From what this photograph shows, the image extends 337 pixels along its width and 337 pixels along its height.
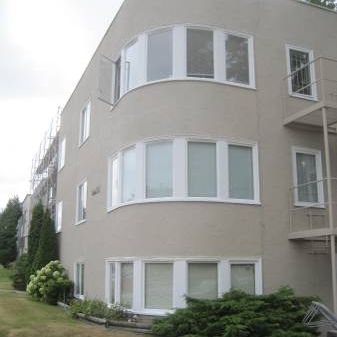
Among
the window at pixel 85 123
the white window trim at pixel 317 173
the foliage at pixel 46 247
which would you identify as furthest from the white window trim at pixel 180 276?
the foliage at pixel 46 247

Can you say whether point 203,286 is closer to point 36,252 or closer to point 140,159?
point 140,159

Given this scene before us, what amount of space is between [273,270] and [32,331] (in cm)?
618

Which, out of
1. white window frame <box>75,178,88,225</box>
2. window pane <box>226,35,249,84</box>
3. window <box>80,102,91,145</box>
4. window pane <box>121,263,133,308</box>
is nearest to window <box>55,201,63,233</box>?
white window frame <box>75,178,88,225</box>

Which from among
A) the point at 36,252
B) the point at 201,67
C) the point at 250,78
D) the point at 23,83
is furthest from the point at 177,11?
the point at 36,252

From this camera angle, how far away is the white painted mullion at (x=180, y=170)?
1299 centimetres

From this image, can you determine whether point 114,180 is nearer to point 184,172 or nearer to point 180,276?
point 184,172

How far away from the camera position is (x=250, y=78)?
14.3m

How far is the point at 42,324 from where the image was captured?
13.5 metres

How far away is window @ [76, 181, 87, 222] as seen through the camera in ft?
64.3

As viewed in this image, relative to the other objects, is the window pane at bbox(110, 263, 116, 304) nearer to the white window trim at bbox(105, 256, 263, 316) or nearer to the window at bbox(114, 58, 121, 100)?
the white window trim at bbox(105, 256, 263, 316)

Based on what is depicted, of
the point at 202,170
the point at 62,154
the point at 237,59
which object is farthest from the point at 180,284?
the point at 62,154

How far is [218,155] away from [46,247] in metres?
12.9

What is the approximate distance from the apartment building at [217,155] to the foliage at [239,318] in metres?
0.97

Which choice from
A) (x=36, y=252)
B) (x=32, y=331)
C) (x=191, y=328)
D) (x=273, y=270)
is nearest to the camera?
(x=191, y=328)
